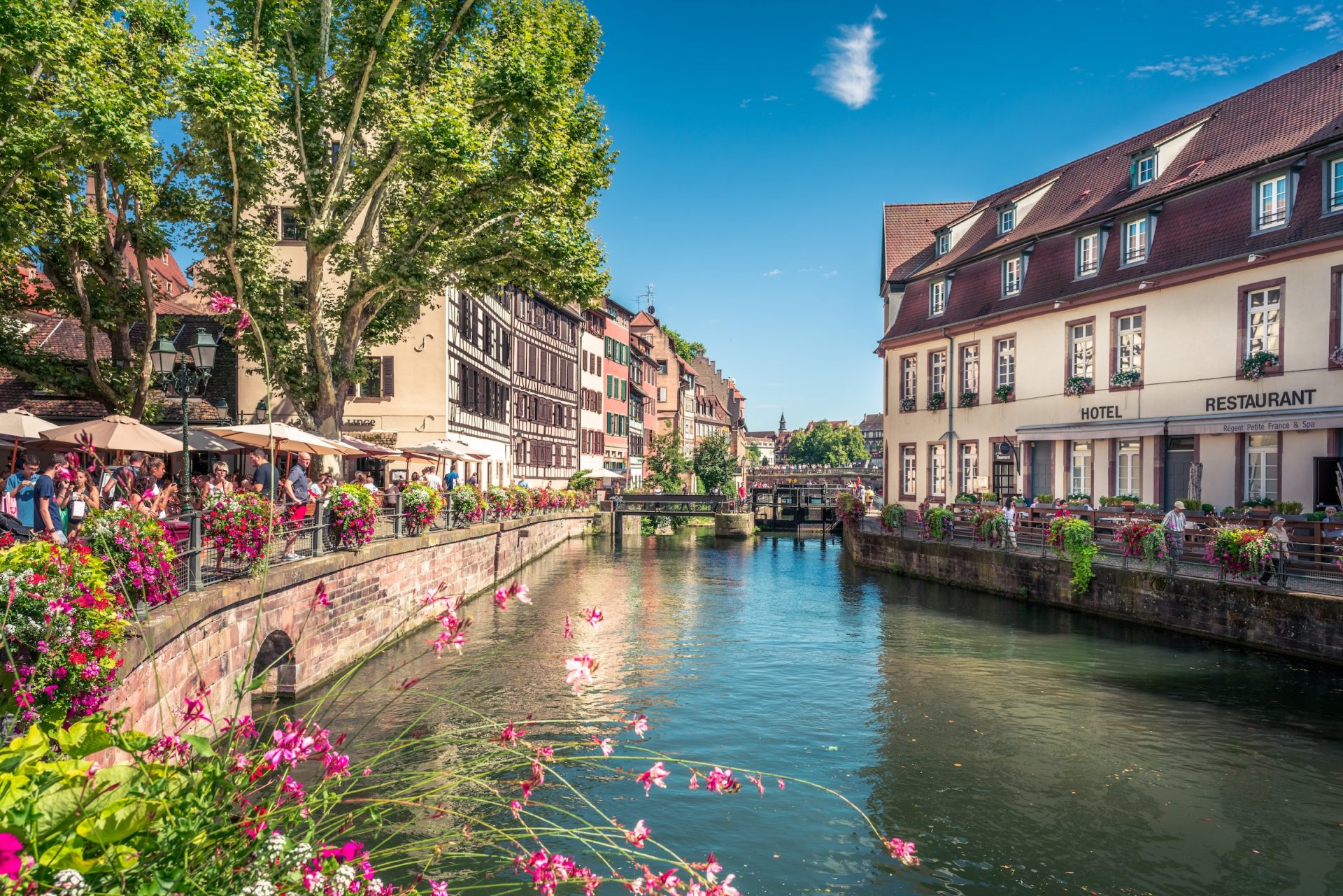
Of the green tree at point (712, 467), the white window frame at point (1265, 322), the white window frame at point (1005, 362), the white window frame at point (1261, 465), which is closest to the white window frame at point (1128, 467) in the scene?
the white window frame at point (1261, 465)

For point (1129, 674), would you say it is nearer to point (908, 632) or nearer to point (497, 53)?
point (908, 632)

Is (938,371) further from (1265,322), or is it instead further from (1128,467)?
(1265,322)

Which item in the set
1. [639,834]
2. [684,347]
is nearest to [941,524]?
[639,834]

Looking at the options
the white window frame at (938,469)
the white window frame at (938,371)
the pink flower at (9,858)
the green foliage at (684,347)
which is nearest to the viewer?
the pink flower at (9,858)

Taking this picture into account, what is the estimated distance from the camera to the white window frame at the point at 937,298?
32906 mm

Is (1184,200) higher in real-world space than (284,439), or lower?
higher

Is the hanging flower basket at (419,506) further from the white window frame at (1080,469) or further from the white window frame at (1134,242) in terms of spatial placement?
the white window frame at (1134,242)

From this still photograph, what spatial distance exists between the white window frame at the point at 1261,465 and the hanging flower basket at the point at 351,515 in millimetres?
18515

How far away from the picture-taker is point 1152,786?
9.55 meters

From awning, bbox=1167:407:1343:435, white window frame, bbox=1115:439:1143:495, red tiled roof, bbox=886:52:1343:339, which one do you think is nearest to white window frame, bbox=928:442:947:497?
red tiled roof, bbox=886:52:1343:339

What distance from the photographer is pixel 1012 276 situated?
29.6 meters

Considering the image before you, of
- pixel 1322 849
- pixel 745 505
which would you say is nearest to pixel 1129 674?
pixel 1322 849

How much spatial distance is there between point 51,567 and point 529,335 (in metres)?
39.5

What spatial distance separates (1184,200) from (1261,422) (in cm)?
656
